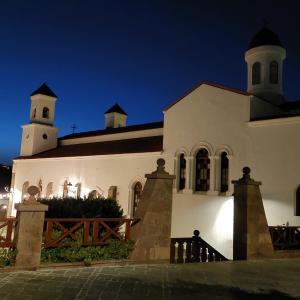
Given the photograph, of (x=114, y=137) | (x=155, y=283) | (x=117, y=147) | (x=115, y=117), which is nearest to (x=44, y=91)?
(x=115, y=117)

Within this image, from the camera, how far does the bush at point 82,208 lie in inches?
424

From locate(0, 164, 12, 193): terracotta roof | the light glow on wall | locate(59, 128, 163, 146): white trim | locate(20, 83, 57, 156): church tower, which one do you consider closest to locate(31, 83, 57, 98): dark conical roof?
locate(20, 83, 57, 156): church tower

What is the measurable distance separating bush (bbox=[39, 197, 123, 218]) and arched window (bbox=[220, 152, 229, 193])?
8.58m

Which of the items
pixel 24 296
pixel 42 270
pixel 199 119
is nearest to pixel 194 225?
pixel 199 119

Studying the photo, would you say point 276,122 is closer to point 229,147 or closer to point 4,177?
point 229,147

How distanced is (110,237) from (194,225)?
10366 mm

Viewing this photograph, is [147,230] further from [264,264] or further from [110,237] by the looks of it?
[264,264]

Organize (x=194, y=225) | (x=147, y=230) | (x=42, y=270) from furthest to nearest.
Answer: (x=194, y=225) → (x=147, y=230) → (x=42, y=270)

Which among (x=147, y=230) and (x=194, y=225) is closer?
(x=147, y=230)

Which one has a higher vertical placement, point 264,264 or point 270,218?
point 270,218

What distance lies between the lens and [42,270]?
315 inches

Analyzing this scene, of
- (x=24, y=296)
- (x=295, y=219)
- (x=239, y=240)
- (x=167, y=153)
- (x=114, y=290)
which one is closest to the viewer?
(x=24, y=296)

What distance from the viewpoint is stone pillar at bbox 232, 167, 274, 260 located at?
1046 centimetres

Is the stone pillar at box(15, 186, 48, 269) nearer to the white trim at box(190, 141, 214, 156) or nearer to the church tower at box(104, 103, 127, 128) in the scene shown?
the white trim at box(190, 141, 214, 156)
